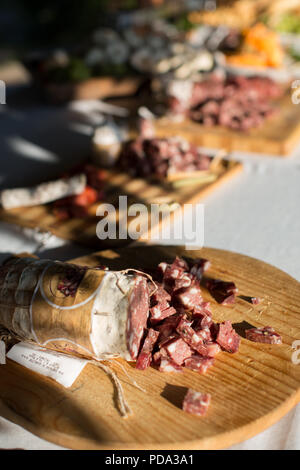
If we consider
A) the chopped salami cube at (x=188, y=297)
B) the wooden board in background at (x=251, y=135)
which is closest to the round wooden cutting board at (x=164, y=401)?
the chopped salami cube at (x=188, y=297)

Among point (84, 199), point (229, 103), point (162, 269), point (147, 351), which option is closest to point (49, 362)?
point (147, 351)

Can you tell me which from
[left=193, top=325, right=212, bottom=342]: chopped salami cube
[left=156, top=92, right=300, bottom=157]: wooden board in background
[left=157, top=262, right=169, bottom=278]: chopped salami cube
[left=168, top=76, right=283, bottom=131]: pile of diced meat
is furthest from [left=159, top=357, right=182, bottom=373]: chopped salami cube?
[left=168, top=76, right=283, bottom=131]: pile of diced meat

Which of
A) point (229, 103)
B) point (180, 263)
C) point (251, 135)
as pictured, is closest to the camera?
point (180, 263)

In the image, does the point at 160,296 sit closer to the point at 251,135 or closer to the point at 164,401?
the point at 164,401

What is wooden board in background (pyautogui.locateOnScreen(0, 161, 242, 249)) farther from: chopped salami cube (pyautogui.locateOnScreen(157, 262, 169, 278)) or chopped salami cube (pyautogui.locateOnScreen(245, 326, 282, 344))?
chopped salami cube (pyautogui.locateOnScreen(245, 326, 282, 344))

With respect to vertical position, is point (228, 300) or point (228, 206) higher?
point (228, 206)
